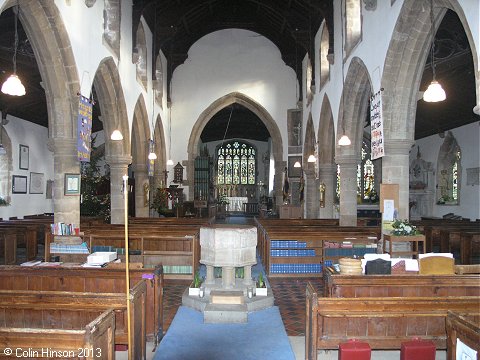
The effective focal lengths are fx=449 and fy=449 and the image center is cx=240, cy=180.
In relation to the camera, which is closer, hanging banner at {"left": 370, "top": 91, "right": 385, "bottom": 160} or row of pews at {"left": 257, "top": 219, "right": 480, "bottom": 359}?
row of pews at {"left": 257, "top": 219, "right": 480, "bottom": 359}

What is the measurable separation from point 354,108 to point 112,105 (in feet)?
22.8

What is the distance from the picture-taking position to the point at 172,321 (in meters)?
6.11

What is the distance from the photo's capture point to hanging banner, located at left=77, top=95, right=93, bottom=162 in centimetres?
912

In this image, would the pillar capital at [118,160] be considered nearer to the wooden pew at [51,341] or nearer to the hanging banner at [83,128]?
the hanging banner at [83,128]

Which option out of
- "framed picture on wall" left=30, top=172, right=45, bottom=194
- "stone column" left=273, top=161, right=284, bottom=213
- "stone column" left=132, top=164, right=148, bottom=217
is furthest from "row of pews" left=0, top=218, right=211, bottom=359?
"stone column" left=273, top=161, right=284, bottom=213

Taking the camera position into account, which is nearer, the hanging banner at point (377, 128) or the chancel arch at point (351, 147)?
the hanging banner at point (377, 128)

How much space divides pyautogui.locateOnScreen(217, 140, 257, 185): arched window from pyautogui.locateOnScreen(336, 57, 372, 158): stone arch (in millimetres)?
19003

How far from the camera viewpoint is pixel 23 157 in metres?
16.8

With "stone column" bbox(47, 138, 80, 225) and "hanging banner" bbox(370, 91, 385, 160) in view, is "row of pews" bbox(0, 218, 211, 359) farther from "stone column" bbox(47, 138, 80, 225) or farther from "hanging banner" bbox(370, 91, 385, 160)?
"hanging banner" bbox(370, 91, 385, 160)

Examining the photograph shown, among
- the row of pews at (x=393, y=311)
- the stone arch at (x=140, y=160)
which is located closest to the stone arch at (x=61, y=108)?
the row of pews at (x=393, y=311)

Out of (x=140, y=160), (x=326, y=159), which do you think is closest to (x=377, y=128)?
(x=326, y=159)

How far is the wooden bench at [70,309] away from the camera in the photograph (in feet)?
14.1

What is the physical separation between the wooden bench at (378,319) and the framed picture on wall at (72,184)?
6.09 metres

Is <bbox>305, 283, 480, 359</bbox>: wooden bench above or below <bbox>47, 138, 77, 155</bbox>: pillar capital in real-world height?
below
